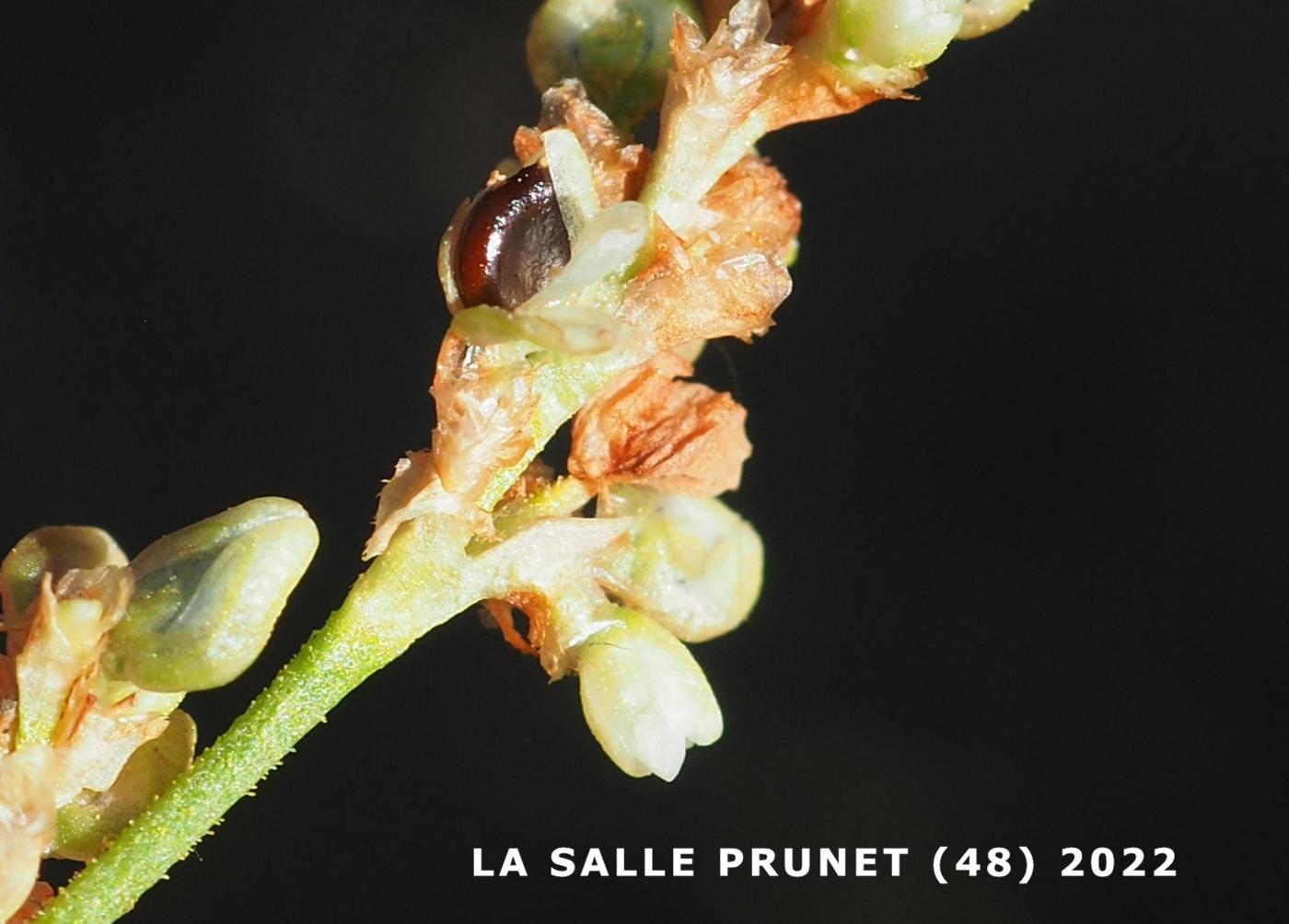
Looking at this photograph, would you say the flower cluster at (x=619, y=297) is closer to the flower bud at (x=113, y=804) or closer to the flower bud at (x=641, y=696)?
the flower bud at (x=641, y=696)

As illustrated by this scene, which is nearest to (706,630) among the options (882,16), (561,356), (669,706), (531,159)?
(669,706)

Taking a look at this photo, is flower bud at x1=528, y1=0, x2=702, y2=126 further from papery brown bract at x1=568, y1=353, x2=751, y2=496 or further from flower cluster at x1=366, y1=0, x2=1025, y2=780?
papery brown bract at x1=568, y1=353, x2=751, y2=496

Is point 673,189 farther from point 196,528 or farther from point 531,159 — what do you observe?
point 196,528

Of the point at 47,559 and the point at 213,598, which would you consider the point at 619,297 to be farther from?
the point at 47,559

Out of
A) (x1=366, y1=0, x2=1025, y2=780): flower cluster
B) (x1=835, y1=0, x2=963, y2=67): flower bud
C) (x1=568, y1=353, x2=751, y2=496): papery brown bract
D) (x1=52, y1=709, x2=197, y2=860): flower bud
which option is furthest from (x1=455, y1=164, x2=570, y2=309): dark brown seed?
(x1=52, y1=709, x2=197, y2=860): flower bud

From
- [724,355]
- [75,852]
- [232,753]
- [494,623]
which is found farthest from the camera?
[724,355]

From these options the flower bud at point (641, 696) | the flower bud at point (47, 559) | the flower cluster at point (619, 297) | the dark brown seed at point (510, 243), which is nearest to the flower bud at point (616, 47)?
the flower cluster at point (619, 297)

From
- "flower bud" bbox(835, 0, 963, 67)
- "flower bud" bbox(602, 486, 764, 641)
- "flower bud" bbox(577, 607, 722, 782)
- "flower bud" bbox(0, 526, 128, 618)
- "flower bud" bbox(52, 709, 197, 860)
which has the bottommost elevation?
"flower bud" bbox(52, 709, 197, 860)
